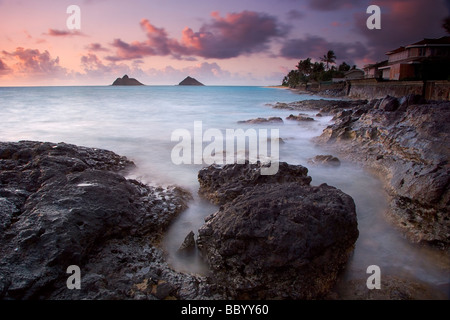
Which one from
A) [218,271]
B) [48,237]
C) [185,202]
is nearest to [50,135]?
[185,202]

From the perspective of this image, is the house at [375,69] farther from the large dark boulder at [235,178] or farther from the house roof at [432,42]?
the large dark boulder at [235,178]

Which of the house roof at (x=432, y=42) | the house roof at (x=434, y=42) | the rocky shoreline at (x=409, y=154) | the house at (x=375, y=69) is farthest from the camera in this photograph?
the house at (x=375, y=69)

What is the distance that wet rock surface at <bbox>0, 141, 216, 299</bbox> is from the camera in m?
2.38

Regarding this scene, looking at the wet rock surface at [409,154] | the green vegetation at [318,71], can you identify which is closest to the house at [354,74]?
the green vegetation at [318,71]

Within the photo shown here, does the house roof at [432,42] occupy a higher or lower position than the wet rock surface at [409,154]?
higher

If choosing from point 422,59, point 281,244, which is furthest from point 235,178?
point 422,59

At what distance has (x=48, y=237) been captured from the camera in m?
2.64

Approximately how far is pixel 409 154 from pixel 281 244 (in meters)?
4.43

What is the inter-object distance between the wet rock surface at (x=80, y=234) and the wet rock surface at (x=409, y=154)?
3.13 metres

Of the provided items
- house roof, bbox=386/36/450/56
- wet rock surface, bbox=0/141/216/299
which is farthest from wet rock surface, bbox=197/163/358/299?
house roof, bbox=386/36/450/56

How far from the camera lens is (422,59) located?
2705 cm

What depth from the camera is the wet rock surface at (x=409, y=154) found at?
3.67 meters
